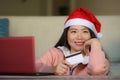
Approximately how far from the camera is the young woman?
1186 millimetres

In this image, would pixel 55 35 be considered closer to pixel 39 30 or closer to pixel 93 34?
pixel 39 30

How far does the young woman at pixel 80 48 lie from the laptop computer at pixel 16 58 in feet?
0.93

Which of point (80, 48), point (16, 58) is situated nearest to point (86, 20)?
point (80, 48)

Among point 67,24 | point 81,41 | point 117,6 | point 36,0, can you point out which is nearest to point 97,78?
point 81,41

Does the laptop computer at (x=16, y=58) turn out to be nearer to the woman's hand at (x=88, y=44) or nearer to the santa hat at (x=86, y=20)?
the woman's hand at (x=88, y=44)

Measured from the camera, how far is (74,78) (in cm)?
81

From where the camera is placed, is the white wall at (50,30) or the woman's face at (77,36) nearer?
the woman's face at (77,36)

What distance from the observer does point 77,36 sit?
4.55 ft

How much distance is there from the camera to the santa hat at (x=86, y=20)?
57.3 inches

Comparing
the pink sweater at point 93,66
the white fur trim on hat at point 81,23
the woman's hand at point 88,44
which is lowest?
the pink sweater at point 93,66

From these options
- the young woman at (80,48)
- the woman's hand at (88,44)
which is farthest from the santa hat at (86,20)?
the woman's hand at (88,44)

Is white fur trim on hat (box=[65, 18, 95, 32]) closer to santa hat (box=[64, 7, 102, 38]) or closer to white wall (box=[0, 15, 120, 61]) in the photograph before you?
santa hat (box=[64, 7, 102, 38])

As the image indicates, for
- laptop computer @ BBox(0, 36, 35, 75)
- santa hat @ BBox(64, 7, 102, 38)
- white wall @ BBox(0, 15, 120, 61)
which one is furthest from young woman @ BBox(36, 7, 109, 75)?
white wall @ BBox(0, 15, 120, 61)

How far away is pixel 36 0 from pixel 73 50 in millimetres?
2567
